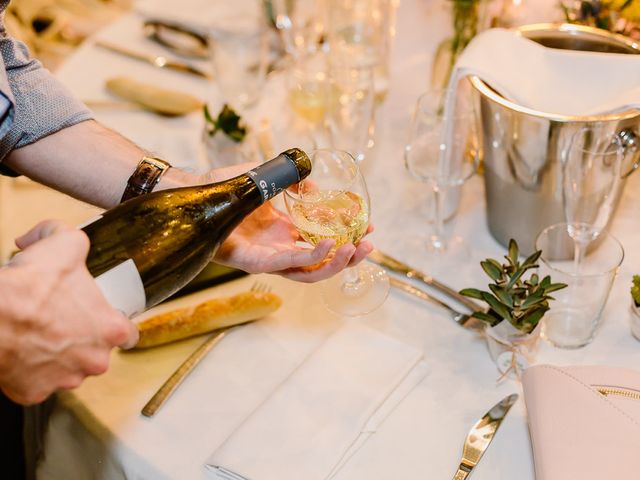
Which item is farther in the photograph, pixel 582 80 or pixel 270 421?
pixel 582 80

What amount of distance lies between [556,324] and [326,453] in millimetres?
459

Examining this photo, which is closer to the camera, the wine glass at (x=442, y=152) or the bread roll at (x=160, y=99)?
Answer: the wine glass at (x=442, y=152)

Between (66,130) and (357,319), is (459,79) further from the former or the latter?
(66,130)

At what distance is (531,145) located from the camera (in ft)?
4.12

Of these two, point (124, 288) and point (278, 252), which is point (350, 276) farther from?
point (124, 288)

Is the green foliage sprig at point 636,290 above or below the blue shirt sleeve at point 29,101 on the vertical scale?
below

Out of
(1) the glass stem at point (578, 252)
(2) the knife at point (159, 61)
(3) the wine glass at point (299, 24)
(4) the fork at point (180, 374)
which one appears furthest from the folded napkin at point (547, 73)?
(2) the knife at point (159, 61)

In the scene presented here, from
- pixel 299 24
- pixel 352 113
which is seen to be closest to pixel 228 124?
pixel 352 113

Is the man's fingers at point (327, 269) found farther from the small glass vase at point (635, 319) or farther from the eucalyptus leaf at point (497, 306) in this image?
the small glass vase at point (635, 319)

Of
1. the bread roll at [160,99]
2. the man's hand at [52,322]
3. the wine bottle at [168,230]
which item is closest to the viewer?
the man's hand at [52,322]

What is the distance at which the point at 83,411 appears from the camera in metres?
1.16

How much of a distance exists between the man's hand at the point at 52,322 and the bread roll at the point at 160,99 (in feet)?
3.10

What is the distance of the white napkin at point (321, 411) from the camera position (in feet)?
3.49

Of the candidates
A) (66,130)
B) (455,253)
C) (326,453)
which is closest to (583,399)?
(326,453)
